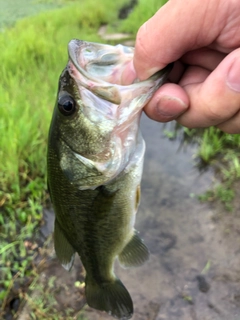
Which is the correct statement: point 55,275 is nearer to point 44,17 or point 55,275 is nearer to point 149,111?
point 149,111

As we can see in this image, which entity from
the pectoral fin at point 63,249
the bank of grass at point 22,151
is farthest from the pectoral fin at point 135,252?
the bank of grass at point 22,151

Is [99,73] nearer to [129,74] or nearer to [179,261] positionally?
[129,74]

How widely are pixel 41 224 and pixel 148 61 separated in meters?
2.21

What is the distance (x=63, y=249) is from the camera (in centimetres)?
161

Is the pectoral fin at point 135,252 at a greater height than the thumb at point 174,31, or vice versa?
the thumb at point 174,31

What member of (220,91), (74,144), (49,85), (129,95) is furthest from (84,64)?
(49,85)

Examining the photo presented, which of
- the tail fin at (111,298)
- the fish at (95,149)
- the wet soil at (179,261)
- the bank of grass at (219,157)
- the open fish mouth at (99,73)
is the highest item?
the open fish mouth at (99,73)

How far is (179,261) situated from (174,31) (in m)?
2.06

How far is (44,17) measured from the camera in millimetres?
7633

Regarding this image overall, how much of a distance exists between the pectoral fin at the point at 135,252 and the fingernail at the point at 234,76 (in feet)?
2.82

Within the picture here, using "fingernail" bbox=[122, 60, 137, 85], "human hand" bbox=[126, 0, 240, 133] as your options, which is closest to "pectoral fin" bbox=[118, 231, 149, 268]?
"human hand" bbox=[126, 0, 240, 133]

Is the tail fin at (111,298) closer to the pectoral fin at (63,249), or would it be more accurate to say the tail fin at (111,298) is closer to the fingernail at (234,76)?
the pectoral fin at (63,249)

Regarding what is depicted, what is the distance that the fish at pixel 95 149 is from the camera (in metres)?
1.22

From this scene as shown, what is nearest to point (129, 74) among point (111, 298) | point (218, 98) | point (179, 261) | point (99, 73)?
point (99, 73)
